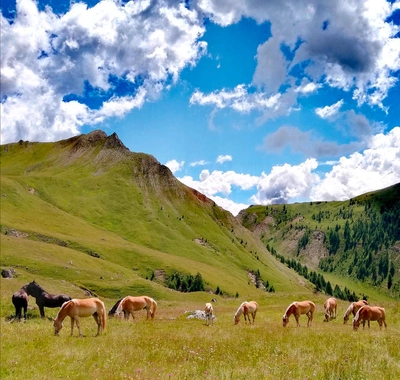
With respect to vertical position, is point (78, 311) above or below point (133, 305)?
above

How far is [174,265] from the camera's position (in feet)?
465

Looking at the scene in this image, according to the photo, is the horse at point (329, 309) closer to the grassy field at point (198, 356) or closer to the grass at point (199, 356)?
the grassy field at point (198, 356)

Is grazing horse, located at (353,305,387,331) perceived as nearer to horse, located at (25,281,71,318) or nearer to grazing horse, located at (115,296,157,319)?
grazing horse, located at (115,296,157,319)

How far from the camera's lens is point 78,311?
20.7 m

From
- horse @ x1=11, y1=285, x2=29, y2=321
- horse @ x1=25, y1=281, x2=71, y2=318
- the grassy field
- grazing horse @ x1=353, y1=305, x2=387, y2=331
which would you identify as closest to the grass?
the grassy field

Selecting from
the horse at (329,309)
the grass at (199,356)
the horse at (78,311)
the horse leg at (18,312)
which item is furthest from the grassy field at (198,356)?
the horse at (329,309)

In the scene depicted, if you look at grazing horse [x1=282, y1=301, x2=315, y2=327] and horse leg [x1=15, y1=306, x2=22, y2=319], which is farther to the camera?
horse leg [x1=15, y1=306, x2=22, y2=319]

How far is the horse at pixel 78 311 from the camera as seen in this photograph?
2041 centimetres

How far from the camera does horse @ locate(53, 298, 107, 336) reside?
66.9 feet

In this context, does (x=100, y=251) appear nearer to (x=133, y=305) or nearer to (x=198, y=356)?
(x=133, y=305)

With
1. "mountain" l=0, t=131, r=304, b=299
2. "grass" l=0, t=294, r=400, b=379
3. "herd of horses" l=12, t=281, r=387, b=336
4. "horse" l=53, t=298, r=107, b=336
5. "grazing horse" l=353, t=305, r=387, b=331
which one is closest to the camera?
"grass" l=0, t=294, r=400, b=379

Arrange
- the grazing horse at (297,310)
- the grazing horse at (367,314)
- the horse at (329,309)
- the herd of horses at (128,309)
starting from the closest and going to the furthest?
the herd of horses at (128,309) < the grazing horse at (367,314) < the grazing horse at (297,310) < the horse at (329,309)

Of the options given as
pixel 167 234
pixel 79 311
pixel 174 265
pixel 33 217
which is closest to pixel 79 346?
pixel 79 311

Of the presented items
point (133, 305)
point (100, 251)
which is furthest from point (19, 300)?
point (100, 251)
